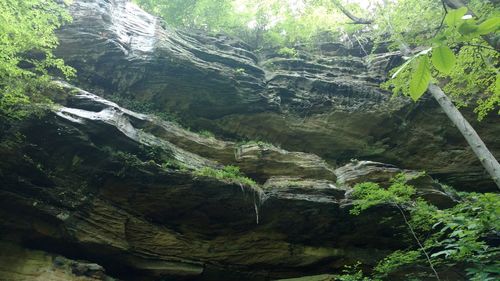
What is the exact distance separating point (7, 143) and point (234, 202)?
4836mm

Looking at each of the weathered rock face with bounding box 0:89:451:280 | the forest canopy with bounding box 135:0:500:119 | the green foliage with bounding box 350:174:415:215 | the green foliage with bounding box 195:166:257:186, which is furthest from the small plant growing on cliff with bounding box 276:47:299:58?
the green foliage with bounding box 350:174:415:215

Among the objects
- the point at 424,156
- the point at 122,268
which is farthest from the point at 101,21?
the point at 424,156

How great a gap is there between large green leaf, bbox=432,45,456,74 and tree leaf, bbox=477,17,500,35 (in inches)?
5.5

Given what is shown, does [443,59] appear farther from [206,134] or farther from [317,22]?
[317,22]

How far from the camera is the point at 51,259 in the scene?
25.1ft

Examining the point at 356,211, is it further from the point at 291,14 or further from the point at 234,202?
the point at 291,14

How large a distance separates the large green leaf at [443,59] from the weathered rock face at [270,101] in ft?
34.3

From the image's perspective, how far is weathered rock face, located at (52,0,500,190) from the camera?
37.8 feet

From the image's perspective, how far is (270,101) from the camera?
12.4 metres

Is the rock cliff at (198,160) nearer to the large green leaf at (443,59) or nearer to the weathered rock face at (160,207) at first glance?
the weathered rock face at (160,207)

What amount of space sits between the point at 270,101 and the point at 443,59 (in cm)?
1088

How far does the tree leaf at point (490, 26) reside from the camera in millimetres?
1457

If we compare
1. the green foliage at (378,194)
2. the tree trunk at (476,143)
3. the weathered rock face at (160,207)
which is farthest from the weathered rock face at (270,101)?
the green foliage at (378,194)

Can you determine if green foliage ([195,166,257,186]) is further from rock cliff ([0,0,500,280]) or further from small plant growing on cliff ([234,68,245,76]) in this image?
small plant growing on cliff ([234,68,245,76])
